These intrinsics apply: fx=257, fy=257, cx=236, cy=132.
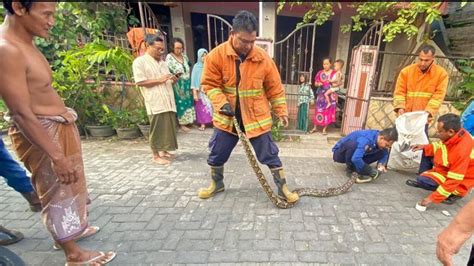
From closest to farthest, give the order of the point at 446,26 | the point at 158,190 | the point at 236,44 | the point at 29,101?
the point at 29,101
the point at 236,44
the point at 158,190
the point at 446,26

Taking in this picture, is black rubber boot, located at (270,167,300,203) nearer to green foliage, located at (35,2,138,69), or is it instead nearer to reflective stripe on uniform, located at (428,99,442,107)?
reflective stripe on uniform, located at (428,99,442,107)

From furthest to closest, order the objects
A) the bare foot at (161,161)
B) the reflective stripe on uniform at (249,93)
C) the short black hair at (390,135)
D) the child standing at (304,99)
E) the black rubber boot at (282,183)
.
Result: the child standing at (304,99)
the bare foot at (161,161)
the short black hair at (390,135)
the black rubber boot at (282,183)
the reflective stripe on uniform at (249,93)

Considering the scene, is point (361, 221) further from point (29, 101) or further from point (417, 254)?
point (29, 101)

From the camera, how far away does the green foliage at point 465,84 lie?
472cm

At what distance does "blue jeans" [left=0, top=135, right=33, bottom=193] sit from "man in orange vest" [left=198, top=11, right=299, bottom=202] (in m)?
1.71

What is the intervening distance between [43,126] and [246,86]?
150 centimetres

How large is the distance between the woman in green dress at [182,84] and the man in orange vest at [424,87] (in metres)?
3.24

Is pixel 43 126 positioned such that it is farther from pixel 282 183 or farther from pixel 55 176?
pixel 282 183

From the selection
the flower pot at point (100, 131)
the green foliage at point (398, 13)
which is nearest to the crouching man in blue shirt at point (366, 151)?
the green foliage at point (398, 13)

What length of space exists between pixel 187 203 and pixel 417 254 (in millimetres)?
2003

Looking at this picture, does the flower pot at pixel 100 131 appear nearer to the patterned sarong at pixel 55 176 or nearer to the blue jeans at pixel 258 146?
the blue jeans at pixel 258 146

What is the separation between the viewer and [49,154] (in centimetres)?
145

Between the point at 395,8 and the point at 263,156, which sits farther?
the point at 395,8

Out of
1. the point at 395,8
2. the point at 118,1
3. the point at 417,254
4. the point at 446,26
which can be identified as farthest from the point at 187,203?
the point at 446,26
